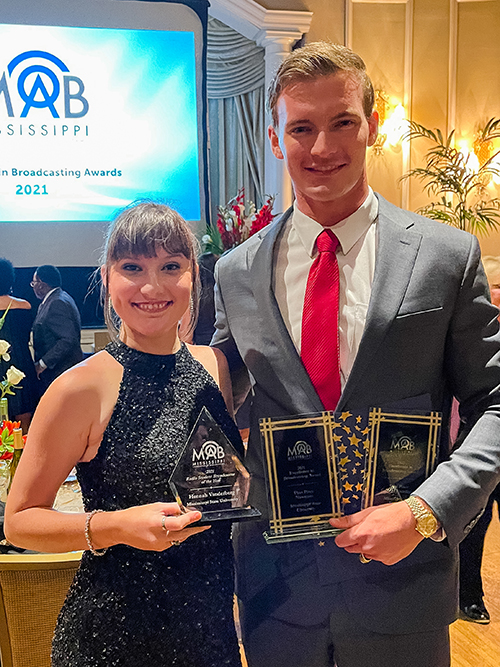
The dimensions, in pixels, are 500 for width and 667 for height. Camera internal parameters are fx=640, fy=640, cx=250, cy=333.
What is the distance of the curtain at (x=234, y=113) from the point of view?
7144mm

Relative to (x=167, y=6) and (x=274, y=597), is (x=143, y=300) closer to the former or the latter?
(x=274, y=597)

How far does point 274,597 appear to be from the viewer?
1287mm

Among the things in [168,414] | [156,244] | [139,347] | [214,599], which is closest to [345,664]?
[214,599]

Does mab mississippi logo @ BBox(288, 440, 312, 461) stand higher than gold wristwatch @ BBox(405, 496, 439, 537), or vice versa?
mab mississippi logo @ BBox(288, 440, 312, 461)

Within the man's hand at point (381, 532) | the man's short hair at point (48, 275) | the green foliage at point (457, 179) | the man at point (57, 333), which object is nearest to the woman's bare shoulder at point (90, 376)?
the man's hand at point (381, 532)

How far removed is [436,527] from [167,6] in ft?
16.2

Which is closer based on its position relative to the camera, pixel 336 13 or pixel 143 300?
pixel 143 300

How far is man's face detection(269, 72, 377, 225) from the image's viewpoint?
3.99 ft

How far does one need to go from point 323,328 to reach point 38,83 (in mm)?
4398

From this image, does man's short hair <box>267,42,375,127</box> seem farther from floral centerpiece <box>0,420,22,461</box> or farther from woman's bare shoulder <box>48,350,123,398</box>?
floral centerpiece <box>0,420,22,461</box>

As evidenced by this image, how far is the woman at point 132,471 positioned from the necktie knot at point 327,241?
257 millimetres

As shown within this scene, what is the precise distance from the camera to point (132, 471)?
1172 mm

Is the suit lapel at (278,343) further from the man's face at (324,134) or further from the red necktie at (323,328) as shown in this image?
the man's face at (324,134)

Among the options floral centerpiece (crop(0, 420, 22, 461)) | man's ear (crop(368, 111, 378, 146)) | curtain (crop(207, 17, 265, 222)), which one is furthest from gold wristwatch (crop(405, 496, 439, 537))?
curtain (crop(207, 17, 265, 222))
